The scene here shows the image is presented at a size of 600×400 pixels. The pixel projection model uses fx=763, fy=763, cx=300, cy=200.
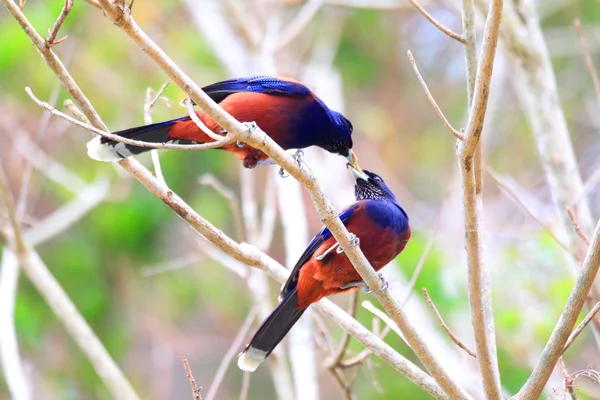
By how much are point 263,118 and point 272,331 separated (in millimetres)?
933

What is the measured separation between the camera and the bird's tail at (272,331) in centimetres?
320

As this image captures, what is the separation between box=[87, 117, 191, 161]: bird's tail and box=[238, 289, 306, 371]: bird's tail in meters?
0.87

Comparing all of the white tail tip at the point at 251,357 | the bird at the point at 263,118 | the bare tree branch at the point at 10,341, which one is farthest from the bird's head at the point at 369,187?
the bare tree branch at the point at 10,341

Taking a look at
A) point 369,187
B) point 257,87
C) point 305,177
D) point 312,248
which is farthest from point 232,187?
point 305,177

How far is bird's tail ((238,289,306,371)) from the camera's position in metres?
3.20

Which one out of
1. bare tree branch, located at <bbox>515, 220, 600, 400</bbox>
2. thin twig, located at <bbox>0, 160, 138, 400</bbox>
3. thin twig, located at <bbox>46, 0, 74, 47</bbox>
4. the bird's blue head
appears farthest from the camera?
thin twig, located at <bbox>0, 160, 138, 400</bbox>

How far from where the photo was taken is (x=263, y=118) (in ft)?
11.1

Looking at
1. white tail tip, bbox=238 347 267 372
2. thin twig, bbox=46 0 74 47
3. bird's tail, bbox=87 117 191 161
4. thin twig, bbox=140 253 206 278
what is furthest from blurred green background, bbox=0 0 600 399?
thin twig, bbox=46 0 74 47

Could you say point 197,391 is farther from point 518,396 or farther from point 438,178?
point 438,178

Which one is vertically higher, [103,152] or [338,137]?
[338,137]

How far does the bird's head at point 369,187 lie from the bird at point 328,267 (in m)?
0.33

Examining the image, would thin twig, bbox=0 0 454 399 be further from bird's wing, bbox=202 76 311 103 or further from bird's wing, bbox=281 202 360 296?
bird's wing, bbox=202 76 311 103

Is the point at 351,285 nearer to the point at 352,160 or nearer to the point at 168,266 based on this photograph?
the point at 352,160

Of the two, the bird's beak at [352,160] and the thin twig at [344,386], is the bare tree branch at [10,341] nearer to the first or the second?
the thin twig at [344,386]
